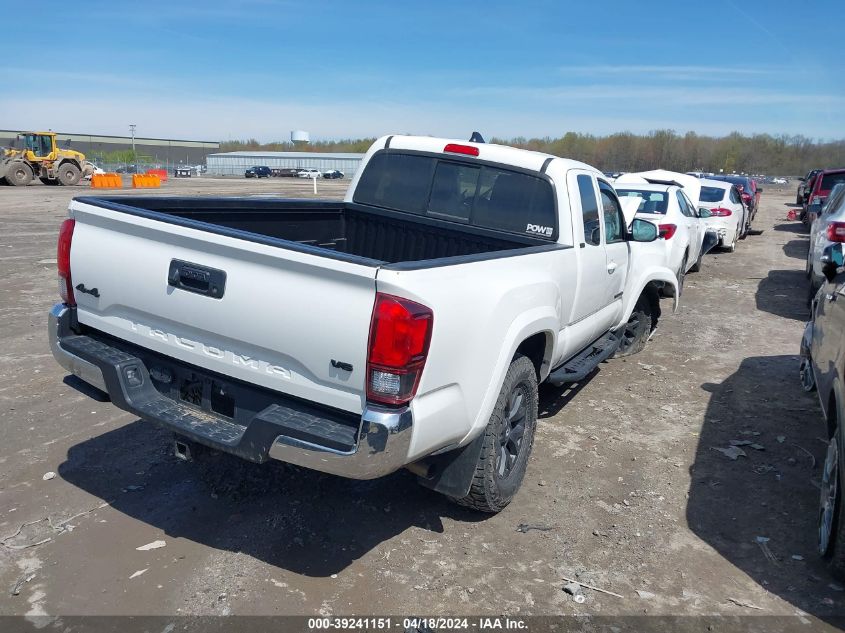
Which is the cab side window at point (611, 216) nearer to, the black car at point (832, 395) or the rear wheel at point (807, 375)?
the black car at point (832, 395)

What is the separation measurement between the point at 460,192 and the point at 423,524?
2.50 metres

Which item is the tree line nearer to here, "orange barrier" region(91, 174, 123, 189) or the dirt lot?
"orange barrier" region(91, 174, 123, 189)

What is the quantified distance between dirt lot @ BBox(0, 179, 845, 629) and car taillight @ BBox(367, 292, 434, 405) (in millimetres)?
1108

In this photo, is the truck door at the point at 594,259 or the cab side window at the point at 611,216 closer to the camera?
the truck door at the point at 594,259

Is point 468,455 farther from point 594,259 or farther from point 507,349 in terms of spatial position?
point 594,259

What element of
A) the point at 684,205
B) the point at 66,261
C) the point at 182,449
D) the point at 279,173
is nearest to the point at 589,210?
the point at 182,449

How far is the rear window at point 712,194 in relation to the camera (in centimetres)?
1625

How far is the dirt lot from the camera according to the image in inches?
130

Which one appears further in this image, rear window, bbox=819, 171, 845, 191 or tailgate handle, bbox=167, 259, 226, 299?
rear window, bbox=819, 171, 845, 191

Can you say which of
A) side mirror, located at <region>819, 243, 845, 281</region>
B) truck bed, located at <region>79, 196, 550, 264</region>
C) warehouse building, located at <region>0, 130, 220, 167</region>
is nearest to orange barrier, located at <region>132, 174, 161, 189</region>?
truck bed, located at <region>79, 196, 550, 264</region>

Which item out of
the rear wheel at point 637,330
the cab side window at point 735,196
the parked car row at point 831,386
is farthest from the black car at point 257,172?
the parked car row at point 831,386

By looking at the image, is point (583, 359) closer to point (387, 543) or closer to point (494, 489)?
point (494, 489)

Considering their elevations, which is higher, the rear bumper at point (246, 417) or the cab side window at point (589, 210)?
the cab side window at point (589, 210)

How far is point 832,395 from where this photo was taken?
3.75 metres
